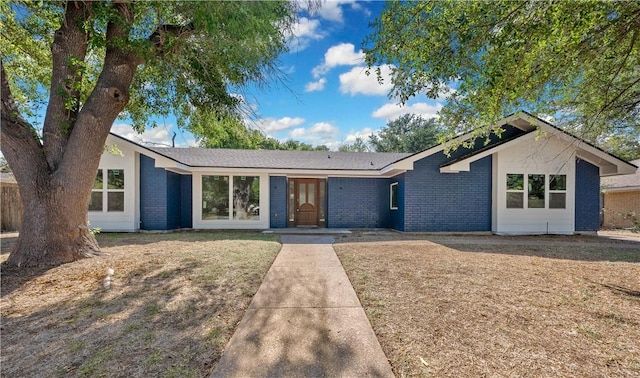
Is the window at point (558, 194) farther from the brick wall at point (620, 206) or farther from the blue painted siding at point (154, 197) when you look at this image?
the blue painted siding at point (154, 197)

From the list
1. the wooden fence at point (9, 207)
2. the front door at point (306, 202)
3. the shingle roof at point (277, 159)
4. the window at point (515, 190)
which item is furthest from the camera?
the front door at point (306, 202)

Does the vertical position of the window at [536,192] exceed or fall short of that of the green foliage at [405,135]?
it falls short

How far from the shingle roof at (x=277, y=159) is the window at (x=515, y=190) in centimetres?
436

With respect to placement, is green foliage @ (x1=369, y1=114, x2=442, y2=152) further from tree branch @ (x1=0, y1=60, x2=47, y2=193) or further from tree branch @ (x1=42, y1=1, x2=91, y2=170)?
tree branch @ (x1=0, y1=60, x2=47, y2=193)

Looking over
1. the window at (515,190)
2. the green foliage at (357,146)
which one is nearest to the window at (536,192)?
the window at (515,190)

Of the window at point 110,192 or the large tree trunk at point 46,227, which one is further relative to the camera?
the window at point 110,192

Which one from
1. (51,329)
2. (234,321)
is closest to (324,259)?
(234,321)

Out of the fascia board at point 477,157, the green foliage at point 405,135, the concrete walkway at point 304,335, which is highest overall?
the green foliage at point 405,135

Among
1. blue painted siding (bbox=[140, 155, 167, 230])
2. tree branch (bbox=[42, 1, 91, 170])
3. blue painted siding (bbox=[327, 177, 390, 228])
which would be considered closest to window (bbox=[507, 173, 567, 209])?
blue painted siding (bbox=[327, 177, 390, 228])

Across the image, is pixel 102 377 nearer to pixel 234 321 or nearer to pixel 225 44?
pixel 234 321

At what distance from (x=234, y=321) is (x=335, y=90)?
35.6 feet

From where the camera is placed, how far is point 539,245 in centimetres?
918

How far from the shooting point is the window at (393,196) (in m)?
12.9

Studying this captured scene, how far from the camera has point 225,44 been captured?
5195 millimetres
